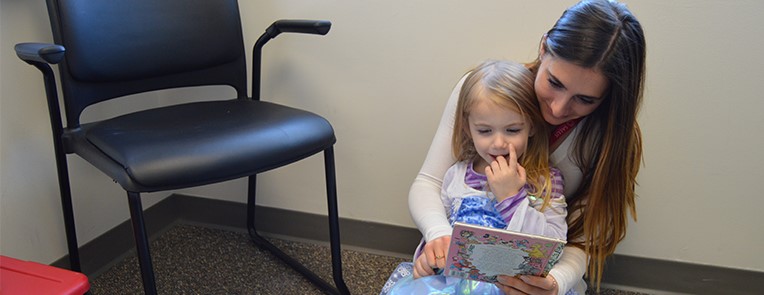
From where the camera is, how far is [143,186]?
0.90 metres

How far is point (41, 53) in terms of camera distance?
0.91m

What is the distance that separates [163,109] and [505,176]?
2.32ft

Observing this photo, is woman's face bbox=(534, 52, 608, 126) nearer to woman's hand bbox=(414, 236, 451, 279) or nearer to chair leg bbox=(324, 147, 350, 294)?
woman's hand bbox=(414, 236, 451, 279)

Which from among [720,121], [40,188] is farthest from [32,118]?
[720,121]

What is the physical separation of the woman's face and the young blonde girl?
0.12 ft

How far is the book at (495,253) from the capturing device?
2.49ft

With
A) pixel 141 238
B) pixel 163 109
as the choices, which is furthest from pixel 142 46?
pixel 141 238

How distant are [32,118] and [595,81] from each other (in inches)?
42.9

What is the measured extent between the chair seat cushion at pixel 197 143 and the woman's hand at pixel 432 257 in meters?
0.28

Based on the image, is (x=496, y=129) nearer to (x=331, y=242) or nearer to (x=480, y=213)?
(x=480, y=213)

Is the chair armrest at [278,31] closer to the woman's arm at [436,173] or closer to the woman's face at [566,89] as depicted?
the woman's arm at [436,173]

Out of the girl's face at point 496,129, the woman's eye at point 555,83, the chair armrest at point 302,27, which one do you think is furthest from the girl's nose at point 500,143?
the chair armrest at point 302,27

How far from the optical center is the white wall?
45.7 inches

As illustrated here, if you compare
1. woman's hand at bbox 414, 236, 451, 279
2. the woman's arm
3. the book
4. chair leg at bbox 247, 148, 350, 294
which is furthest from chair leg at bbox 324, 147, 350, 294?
the book
